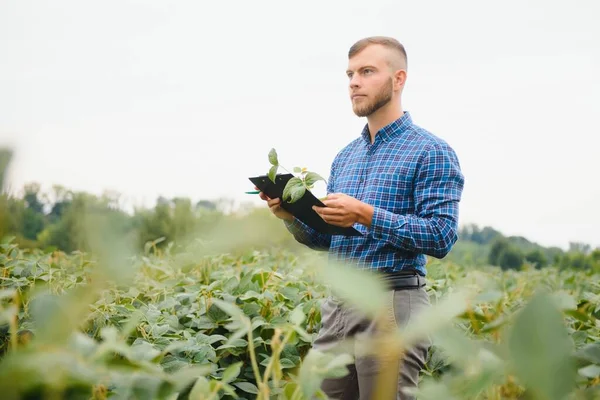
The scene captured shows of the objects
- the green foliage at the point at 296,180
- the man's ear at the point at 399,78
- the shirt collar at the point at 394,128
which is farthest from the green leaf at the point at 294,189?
the man's ear at the point at 399,78

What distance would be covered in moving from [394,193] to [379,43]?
586mm

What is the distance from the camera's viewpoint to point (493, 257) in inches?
275

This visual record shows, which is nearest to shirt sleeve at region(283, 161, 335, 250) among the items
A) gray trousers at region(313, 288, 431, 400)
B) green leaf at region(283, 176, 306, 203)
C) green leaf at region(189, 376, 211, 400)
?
gray trousers at region(313, 288, 431, 400)

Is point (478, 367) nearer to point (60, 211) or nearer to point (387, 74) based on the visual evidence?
point (60, 211)

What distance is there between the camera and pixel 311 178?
5.81 feet

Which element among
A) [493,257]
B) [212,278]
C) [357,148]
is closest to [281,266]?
[212,278]

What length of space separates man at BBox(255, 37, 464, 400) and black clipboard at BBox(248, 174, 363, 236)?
0.12ft

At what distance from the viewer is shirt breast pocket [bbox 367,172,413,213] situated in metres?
2.00

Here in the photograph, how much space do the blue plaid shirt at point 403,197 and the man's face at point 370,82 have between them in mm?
102

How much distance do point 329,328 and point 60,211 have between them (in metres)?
1.63

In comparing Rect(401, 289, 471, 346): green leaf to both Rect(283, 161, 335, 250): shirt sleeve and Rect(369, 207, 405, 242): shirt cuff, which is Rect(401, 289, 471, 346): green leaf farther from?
Rect(283, 161, 335, 250): shirt sleeve

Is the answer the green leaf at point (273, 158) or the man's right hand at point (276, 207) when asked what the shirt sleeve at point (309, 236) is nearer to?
the man's right hand at point (276, 207)

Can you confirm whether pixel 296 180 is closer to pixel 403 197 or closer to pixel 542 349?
pixel 403 197

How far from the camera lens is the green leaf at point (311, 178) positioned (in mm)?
1745
